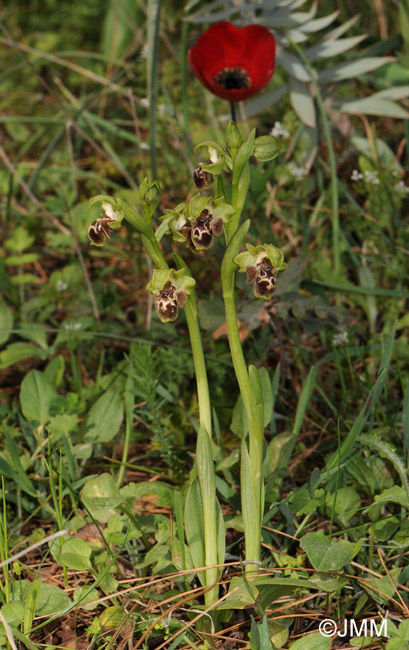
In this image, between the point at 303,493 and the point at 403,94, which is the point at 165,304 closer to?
the point at 303,493

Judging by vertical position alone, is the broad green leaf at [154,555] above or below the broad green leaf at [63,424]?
below

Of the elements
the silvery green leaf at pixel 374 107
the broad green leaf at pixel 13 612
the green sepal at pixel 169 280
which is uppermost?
the green sepal at pixel 169 280

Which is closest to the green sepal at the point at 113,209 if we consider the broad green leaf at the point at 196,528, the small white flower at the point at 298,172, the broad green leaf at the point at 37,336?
the broad green leaf at the point at 196,528

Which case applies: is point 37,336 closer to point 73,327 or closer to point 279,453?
point 73,327

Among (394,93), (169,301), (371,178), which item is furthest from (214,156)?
(394,93)

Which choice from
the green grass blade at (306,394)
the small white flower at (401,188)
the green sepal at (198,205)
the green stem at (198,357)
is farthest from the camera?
the small white flower at (401,188)

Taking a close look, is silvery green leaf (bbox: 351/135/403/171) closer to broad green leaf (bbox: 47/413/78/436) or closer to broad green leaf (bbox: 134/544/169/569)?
broad green leaf (bbox: 47/413/78/436)

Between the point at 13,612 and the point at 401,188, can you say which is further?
the point at 401,188

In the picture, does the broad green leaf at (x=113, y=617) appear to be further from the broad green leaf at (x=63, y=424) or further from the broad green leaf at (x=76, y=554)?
the broad green leaf at (x=63, y=424)
